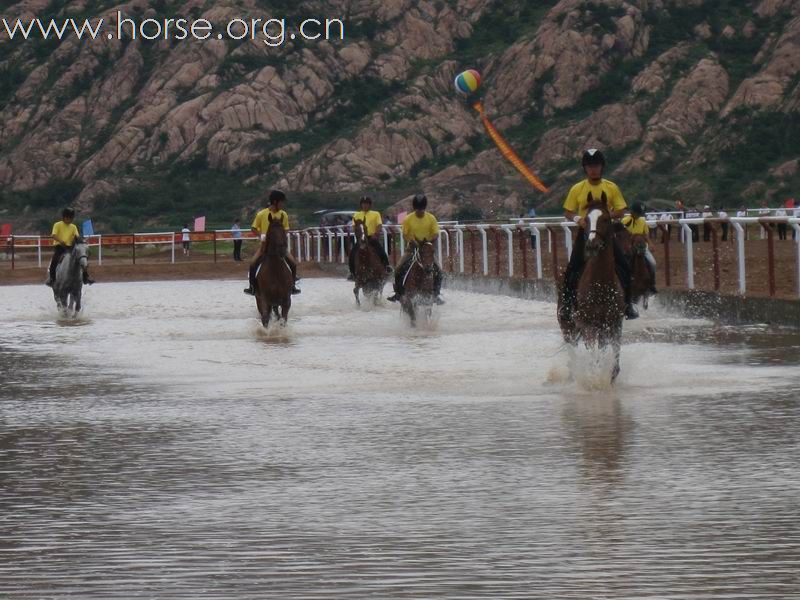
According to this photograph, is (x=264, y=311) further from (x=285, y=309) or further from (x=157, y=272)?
(x=157, y=272)

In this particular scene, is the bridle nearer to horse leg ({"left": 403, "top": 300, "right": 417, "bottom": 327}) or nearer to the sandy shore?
horse leg ({"left": 403, "top": 300, "right": 417, "bottom": 327})

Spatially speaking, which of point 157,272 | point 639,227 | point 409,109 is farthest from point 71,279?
point 409,109

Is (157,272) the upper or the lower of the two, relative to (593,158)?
lower

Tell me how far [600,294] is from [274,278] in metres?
9.41

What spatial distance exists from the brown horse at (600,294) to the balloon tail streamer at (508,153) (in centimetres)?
8618

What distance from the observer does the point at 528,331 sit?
2289cm

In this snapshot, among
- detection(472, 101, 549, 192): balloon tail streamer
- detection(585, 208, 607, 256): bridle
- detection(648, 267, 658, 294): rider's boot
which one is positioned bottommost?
detection(648, 267, 658, 294): rider's boot

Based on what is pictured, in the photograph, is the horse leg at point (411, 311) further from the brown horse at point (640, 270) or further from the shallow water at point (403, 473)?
the shallow water at point (403, 473)

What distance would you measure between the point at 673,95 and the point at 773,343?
89568 mm

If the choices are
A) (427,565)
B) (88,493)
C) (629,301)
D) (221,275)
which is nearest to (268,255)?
→ (629,301)

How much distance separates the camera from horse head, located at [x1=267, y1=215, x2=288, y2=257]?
2445 cm

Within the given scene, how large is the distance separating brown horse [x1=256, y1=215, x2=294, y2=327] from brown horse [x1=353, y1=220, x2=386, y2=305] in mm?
6278

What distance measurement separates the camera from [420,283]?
2488 cm

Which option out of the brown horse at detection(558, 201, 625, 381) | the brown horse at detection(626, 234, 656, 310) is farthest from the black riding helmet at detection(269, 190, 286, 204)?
the brown horse at detection(558, 201, 625, 381)
